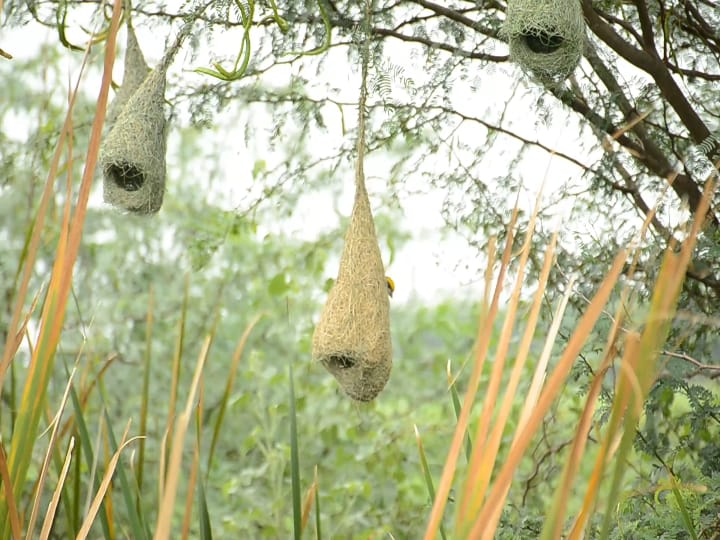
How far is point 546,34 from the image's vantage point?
140 centimetres

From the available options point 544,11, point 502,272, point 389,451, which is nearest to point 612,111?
point 544,11

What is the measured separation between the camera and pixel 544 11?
1.36 metres

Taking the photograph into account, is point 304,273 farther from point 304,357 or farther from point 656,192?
point 656,192

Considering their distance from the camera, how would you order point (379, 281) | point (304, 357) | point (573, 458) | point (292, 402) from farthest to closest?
point (304, 357) < point (379, 281) < point (292, 402) < point (573, 458)

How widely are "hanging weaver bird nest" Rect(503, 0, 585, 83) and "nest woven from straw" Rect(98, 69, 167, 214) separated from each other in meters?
0.56

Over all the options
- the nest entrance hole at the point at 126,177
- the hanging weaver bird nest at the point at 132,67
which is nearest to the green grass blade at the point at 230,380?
the nest entrance hole at the point at 126,177

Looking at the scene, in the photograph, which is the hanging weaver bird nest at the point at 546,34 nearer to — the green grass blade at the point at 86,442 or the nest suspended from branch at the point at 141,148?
the nest suspended from branch at the point at 141,148

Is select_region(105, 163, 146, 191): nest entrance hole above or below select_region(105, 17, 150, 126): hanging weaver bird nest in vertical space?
below

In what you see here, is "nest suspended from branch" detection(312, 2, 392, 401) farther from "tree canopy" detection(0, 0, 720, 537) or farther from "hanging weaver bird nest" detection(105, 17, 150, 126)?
"hanging weaver bird nest" detection(105, 17, 150, 126)

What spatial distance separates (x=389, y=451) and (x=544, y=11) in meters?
2.54

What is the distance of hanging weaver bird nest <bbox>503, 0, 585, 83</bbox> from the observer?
1345 millimetres

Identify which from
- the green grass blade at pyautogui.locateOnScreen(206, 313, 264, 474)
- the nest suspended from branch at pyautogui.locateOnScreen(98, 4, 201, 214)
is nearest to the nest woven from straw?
the nest suspended from branch at pyautogui.locateOnScreen(98, 4, 201, 214)

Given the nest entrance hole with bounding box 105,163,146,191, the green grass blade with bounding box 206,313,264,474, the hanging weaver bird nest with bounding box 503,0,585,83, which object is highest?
the hanging weaver bird nest with bounding box 503,0,585,83

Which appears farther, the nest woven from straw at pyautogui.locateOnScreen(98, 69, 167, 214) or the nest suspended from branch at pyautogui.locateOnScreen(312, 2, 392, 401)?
the nest woven from straw at pyautogui.locateOnScreen(98, 69, 167, 214)
